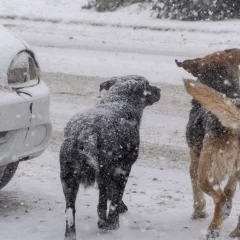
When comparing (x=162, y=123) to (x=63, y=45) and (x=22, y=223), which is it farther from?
(x=63, y=45)

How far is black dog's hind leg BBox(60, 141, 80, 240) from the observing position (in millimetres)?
4668

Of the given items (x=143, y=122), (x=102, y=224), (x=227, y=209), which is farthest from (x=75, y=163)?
(x=143, y=122)

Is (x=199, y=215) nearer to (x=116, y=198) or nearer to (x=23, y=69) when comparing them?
(x=116, y=198)

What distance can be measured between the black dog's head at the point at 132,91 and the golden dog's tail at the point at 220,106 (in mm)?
878

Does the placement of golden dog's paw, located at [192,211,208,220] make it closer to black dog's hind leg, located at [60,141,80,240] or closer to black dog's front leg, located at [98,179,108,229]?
black dog's front leg, located at [98,179,108,229]

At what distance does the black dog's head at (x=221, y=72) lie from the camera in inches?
210

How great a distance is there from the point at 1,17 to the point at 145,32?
20.2 feet

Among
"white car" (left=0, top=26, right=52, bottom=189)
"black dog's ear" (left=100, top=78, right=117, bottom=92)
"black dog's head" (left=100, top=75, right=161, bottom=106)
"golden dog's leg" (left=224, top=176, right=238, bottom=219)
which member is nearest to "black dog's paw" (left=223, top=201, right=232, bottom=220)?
"golden dog's leg" (left=224, top=176, right=238, bottom=219)

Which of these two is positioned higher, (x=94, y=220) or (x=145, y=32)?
(x=94, y=220)

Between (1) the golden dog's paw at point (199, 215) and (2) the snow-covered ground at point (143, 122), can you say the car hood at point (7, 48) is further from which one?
(1) the golden dog's paw at point (199, 215)

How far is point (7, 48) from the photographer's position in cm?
520

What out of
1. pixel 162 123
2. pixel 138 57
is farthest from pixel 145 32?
pixel 162 123

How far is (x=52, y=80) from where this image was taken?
11508 millimetres

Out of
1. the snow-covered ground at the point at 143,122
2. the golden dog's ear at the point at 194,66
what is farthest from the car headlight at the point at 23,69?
the golden dog's ear at the point at 194,66
